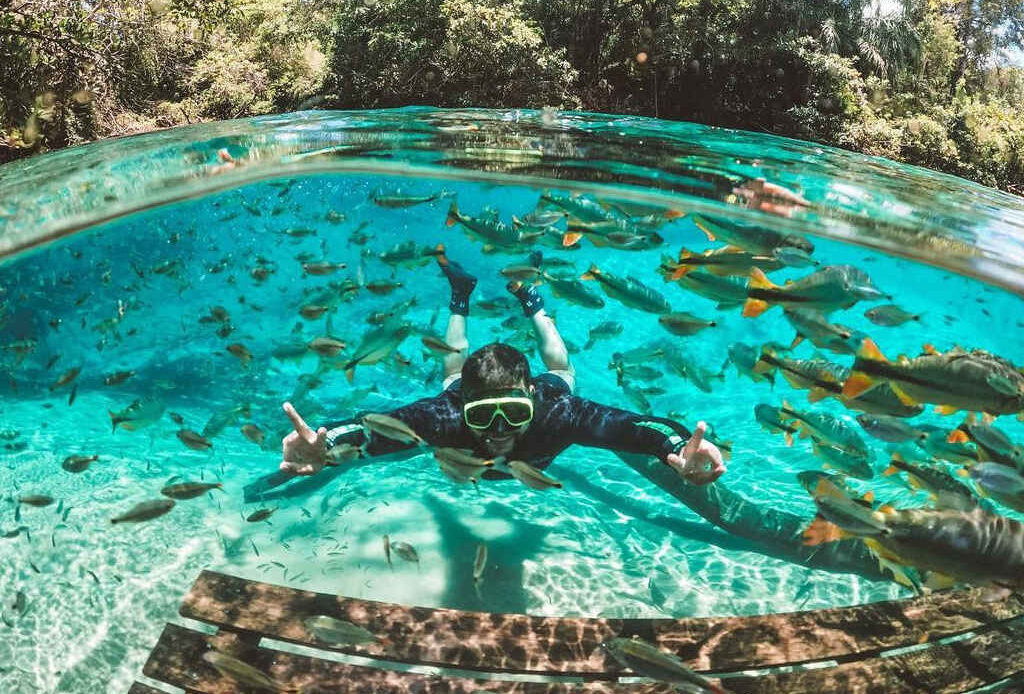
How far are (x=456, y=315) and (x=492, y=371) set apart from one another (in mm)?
3077

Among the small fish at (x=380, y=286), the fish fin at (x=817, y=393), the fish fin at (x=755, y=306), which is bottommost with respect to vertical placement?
the small fish at (x=380, y=286)

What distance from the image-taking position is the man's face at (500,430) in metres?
4.99

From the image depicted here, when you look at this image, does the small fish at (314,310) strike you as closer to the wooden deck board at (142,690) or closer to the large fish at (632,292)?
the large fish at (632,292)

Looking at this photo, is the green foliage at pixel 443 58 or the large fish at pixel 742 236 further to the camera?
the green foliage at pixel 443 58

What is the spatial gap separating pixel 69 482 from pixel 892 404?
8512 mm

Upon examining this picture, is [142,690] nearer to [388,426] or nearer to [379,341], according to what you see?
[388,426]

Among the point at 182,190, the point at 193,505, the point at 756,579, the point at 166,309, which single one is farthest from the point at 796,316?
the point at 166,309

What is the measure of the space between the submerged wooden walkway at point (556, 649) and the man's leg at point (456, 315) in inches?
137

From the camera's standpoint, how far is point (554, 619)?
14.6 feet

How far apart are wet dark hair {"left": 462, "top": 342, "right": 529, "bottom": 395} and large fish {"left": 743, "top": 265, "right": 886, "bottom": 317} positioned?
1796 mm

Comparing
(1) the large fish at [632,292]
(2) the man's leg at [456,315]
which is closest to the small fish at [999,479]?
(1) the large fish at [632,292]

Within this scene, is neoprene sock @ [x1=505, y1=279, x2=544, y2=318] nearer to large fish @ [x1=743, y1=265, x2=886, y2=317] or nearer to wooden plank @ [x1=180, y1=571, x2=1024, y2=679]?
large fish @ [x1=743, y1=265, x2=886, y2=317]

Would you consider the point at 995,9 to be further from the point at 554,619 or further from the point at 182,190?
the point at 554,619

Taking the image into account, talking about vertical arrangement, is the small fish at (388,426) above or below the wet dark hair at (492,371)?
above
